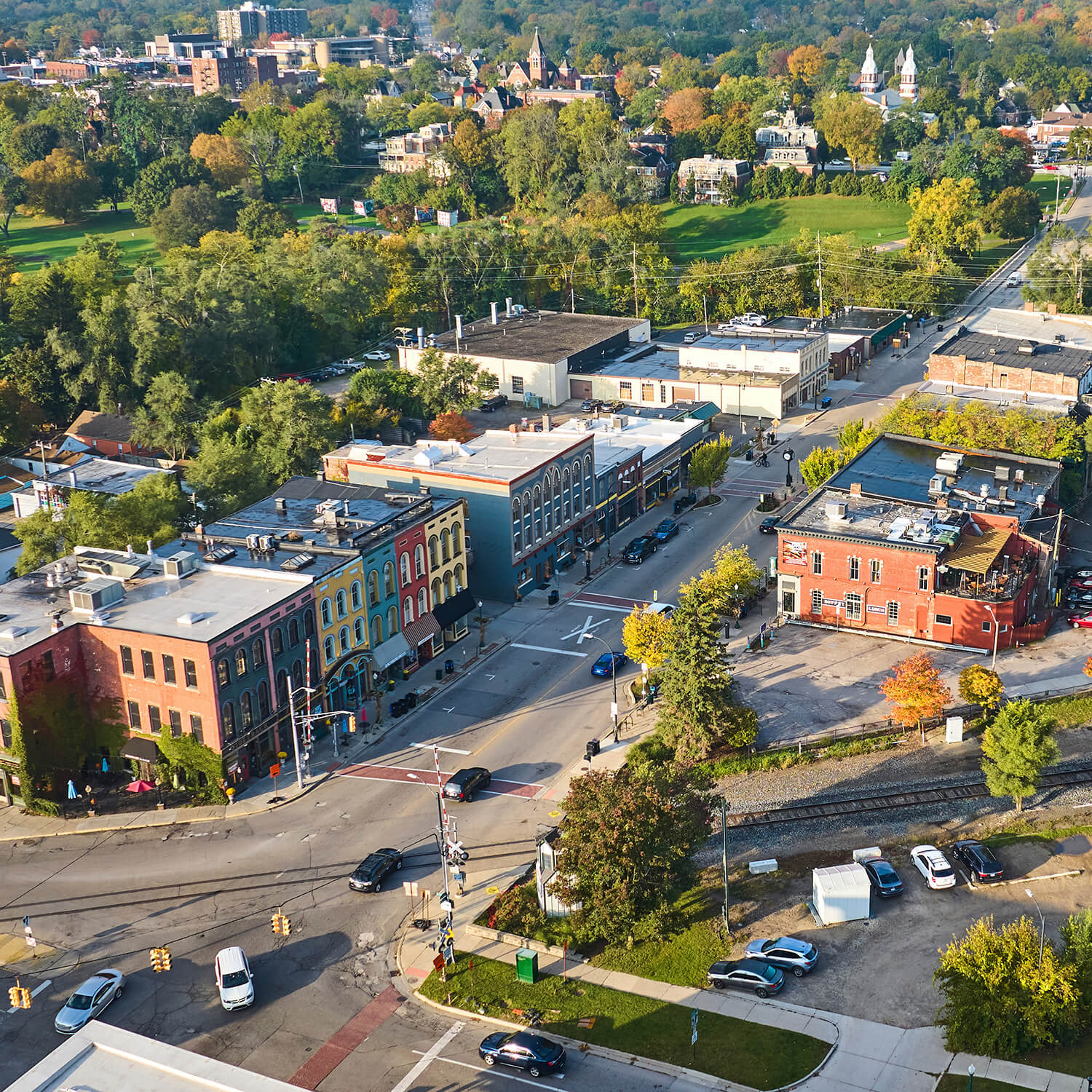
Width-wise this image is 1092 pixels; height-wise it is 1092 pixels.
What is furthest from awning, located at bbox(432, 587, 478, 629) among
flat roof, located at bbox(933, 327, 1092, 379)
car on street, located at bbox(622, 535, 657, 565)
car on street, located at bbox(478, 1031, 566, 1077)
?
flat roof, located at bbox(933, 327, 1092, 379)

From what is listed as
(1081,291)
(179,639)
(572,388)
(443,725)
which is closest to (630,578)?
(443,725)

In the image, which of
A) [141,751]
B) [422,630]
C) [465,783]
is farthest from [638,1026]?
[422,630]

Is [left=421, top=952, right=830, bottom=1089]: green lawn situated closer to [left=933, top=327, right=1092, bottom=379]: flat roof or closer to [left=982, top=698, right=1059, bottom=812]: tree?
[left=982, top=698, right=1059, bottom=812]: tree

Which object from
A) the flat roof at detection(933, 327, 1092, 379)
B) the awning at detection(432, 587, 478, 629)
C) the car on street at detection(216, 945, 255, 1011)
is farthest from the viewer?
the flat roof at detection(933, 327, 1092, 379)

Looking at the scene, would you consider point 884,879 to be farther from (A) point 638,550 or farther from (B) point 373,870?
(A) point 638,550

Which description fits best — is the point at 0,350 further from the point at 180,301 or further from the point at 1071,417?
the point at 1071,417

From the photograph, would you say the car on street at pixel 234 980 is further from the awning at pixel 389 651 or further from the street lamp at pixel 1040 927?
the street lamp at pixel 1040 927
